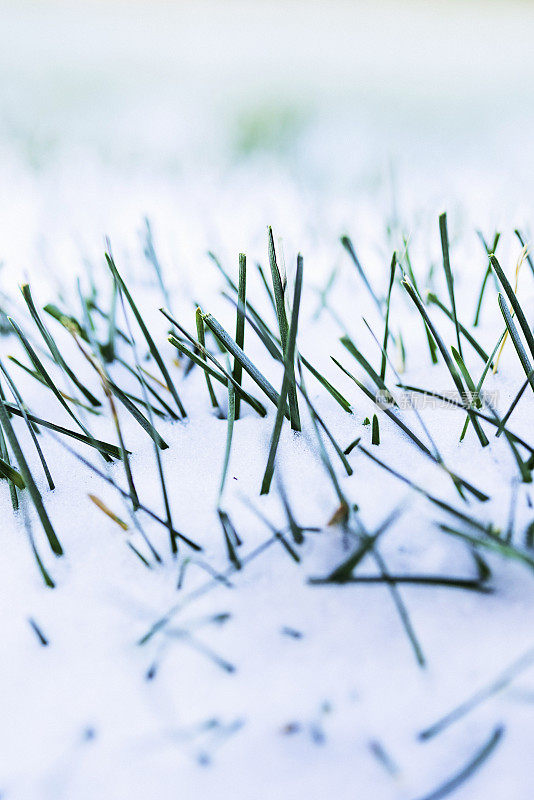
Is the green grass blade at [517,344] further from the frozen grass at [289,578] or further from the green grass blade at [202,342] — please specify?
the green grass blade at [202,342]

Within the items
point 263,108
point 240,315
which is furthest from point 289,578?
point 263,108

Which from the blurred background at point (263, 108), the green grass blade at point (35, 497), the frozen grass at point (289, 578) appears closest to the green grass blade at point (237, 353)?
the frozen grass at point (289, 578)

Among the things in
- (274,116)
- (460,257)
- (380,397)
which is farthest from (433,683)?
(274,116)

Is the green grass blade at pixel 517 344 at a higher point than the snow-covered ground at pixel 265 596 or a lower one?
higher

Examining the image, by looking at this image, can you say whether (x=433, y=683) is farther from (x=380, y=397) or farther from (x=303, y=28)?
(x=303, y=28)

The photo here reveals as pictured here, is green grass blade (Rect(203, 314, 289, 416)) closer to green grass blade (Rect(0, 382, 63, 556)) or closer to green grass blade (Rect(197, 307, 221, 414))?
green grass blade (Rect(197, 307, 221, 414))

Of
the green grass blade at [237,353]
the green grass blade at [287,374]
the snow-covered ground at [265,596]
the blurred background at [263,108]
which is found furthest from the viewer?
the blurred background at [263,108]

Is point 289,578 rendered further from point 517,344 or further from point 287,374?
point 517,344

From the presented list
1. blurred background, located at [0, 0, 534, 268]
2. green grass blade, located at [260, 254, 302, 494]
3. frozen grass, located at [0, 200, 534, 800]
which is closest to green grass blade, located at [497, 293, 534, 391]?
frozen grass, located at [0, 200, 534, 800]
